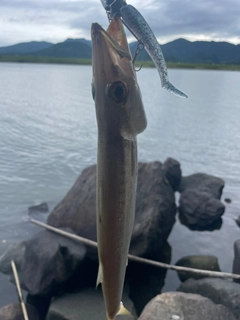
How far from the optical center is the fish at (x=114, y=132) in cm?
190

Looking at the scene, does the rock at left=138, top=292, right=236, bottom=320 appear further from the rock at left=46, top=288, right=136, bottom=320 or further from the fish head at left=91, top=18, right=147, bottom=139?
the fish head at left=91, top=18, right=147, bottom=139

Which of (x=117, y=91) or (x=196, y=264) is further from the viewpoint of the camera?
(x=196, y=264)

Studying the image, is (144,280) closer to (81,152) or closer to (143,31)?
(143,31)

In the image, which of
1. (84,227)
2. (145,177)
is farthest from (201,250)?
(84,227)

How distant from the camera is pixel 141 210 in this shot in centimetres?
959

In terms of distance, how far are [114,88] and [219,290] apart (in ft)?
20.3

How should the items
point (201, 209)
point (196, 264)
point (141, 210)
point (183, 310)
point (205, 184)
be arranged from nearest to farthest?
point (183, 310) → point (196, 264) → point (141, 210) → point (201, 209) → point (205, 184)

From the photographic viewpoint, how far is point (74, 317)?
6.93 meters

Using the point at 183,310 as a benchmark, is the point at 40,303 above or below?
below

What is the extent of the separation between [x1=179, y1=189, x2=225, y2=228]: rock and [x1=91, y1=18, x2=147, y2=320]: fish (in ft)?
34.1

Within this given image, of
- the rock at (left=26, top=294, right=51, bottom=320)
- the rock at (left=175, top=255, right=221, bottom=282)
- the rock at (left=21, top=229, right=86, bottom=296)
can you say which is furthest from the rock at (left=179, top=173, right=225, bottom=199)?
the rock at (left=26, top=294, right=51, bottom=320)

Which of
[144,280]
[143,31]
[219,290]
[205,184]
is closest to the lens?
[143,31]

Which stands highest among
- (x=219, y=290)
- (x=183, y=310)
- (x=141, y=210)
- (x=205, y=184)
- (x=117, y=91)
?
(x=117, y=91)

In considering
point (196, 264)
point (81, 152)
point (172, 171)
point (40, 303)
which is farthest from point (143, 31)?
point (81, 152)
